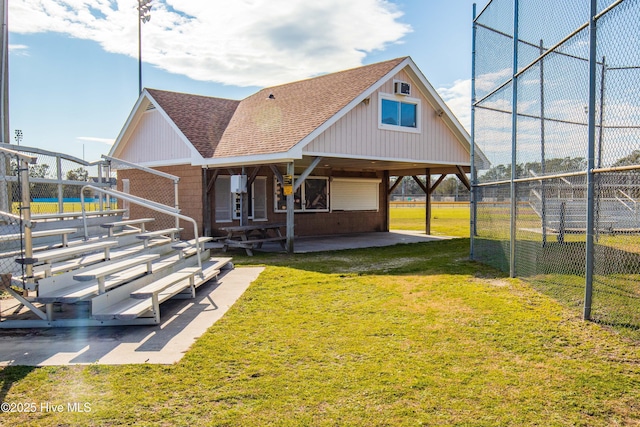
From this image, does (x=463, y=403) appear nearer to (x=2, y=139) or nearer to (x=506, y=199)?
(x=506, y=199)

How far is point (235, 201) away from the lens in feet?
45.9

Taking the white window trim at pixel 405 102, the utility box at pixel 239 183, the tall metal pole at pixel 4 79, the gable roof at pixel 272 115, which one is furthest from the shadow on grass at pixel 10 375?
the white window trim at pixel 405 102

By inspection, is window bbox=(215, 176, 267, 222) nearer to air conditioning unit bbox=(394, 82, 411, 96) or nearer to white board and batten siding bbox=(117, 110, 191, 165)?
white board and batten siding bbox=(117, 110, 191, 165)

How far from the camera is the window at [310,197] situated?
14844 mm

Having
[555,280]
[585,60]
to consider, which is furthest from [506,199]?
[585,60]

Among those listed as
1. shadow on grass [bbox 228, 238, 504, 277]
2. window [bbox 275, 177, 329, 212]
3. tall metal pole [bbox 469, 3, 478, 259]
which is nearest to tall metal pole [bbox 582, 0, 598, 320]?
shadow on grass [bbox 228, 238, 504, 277]

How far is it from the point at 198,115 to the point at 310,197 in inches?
176

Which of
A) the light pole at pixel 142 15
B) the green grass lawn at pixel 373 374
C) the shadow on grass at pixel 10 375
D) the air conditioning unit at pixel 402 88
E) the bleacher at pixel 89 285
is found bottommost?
the shadow on grass at pixel 10 375

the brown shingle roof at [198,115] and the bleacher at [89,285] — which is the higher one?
the brown shingle roof at [198,115]

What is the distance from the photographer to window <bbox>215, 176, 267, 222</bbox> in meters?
13.9

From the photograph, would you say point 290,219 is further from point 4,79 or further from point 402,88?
point 4,79

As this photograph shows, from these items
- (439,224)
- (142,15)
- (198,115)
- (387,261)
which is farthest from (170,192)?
(142,15)

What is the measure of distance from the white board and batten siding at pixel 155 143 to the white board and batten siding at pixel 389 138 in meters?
4.43

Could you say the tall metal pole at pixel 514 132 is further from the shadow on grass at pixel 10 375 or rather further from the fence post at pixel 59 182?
the fence post at pixel 59 182
